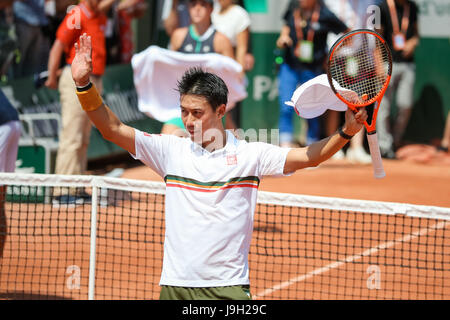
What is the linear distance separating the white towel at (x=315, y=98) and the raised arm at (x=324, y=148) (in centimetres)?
19

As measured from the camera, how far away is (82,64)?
3555 millimetres

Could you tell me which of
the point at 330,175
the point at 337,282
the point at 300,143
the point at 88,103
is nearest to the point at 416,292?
the point at 337,282

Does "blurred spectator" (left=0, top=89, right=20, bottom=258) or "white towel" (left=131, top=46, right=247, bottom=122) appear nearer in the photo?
"blurred spectator" (left=0, top=89, right=20, bottom=258)

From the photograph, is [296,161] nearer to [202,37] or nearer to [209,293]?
[209,293]

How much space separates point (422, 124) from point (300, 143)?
2300 millimetres

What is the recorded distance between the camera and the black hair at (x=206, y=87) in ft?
12.2

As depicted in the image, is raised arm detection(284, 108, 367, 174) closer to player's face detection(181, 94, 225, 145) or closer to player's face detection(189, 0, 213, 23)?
player's face detection(181, 94, 225, 145)

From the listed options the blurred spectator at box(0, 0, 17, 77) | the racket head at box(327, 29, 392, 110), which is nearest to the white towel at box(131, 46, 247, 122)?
the blurred spectator at box(0, 0, 17, 77)

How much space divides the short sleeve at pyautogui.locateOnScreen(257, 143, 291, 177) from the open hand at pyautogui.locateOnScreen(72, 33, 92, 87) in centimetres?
94

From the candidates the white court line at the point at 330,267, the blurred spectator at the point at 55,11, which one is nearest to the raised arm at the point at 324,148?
the white court line at the point at 330,267

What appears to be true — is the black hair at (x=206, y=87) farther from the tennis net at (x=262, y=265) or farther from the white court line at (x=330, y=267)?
the white court line at (x=330, y=267)

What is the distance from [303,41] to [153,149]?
28.7 feet

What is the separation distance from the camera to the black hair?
3.73 m

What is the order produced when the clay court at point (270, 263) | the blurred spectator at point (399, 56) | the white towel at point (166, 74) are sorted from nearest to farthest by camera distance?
the clay court at point (270, 263)
the white towel at point (166, 74)
the blurred spectator at point (399, 56)
